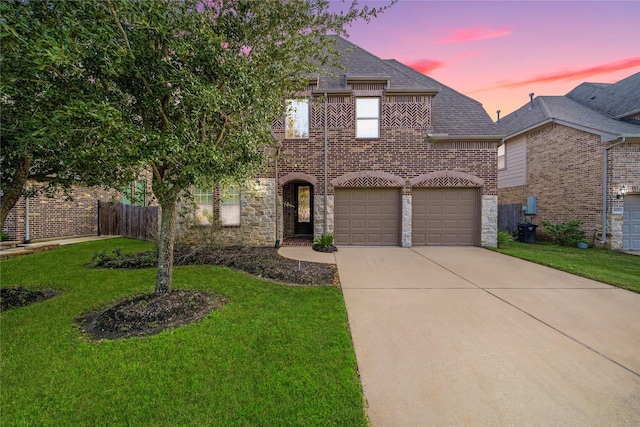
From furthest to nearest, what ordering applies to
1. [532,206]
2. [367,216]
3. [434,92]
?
1. [532,206]
2. [367,216]
3. [434,92]

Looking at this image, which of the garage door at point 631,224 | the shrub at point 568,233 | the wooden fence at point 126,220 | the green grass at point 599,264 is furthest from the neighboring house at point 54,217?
the garage door at point 631,224

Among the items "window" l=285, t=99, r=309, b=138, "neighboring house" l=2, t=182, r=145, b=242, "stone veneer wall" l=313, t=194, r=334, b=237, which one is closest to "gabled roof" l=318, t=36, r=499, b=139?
"window" l=285, t=99, r=309, b=138

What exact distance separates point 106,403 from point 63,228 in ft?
44.4

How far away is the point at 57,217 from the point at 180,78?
41.3 ft

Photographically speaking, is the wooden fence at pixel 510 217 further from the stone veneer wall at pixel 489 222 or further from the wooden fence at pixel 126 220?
the wooden fence at pixel 126 220

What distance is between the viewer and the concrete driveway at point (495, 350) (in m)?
2.28

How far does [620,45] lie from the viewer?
956 centimetres

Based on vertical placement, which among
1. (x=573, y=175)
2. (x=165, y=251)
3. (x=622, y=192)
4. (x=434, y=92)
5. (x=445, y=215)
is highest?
(x=434, y=92)

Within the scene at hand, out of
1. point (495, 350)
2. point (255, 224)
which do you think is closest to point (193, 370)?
point (495, 350)

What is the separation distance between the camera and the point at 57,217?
448 inches

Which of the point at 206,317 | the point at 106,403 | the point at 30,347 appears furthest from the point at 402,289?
the point at 30,347

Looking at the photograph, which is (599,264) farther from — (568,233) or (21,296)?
(21,296)

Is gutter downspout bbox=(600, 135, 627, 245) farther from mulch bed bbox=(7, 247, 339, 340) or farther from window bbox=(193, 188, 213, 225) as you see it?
window bbox=(193, 188, 213, 225)

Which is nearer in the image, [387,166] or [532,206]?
[387,166]
